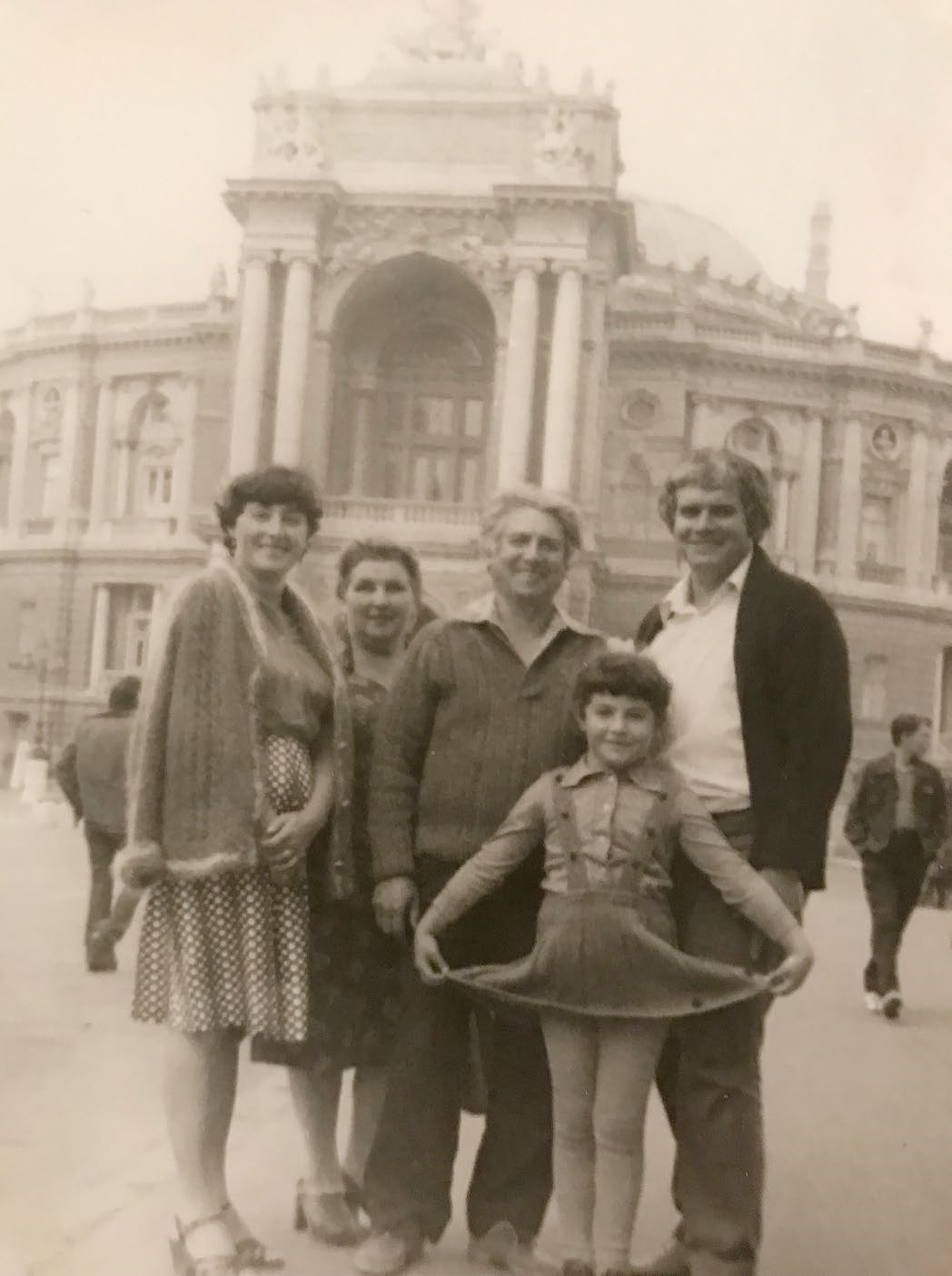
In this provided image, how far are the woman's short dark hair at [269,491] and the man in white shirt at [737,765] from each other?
105cm

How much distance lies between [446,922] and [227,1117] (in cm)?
86

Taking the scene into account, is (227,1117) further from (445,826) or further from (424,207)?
(424,207)

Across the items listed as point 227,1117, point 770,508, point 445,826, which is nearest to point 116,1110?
point 227,1117

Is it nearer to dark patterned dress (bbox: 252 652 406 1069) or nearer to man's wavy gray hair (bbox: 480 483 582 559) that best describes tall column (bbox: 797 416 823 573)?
man's wavy gray hair (bbox: 480 483 582 559)

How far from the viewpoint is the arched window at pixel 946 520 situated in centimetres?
2947

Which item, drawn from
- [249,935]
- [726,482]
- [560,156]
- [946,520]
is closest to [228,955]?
[249,935]

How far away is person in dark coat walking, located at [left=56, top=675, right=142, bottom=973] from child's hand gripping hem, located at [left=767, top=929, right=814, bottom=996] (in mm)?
5118

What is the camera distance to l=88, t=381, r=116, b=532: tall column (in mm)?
32688

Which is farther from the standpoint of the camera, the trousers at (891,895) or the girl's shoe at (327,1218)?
the trousers at (891,895)

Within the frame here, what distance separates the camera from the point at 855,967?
34.1 ft

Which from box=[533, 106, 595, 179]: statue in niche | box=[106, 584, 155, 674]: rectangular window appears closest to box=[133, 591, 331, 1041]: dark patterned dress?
box=[533, 106, 595, 179]: statue in niche

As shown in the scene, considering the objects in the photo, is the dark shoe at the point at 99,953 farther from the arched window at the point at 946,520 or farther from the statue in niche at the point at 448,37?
the arched window at the point at 946,520

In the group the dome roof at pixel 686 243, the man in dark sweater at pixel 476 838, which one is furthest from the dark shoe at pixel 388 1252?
the dome roof at pixel 686 243

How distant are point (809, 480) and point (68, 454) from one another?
1570cm
